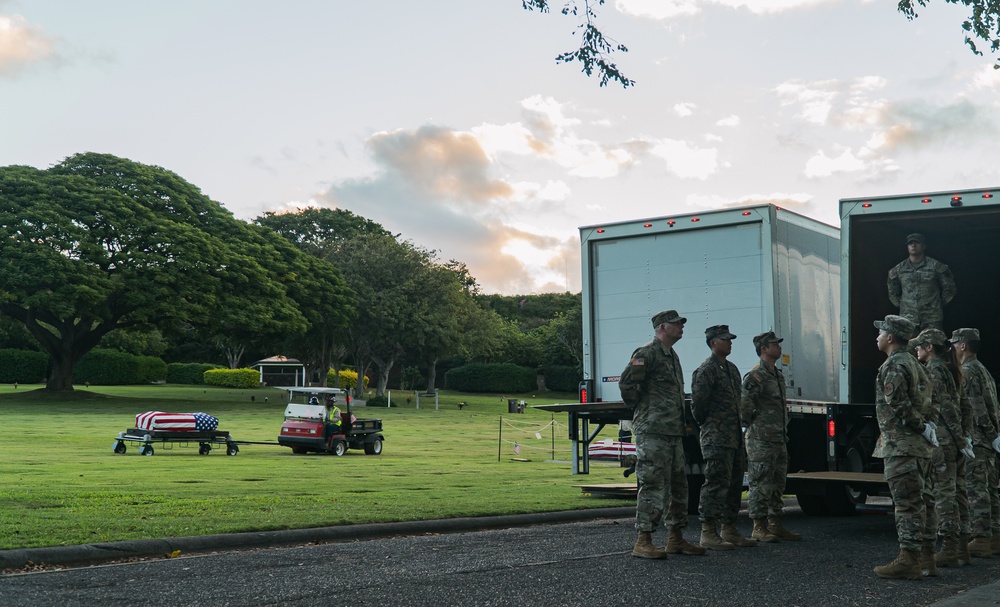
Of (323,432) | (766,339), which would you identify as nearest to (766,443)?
(766,339)

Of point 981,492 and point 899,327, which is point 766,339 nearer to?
point 899,327

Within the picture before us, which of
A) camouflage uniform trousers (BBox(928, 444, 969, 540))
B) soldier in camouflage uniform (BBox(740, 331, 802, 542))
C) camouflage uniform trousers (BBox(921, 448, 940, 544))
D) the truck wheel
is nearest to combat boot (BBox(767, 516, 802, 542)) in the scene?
soldier in camouflage uniform (BBox(740, 331, 802, 542))

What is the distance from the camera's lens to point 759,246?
11.7m

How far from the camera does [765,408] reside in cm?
1023

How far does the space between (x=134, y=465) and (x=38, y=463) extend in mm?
1633

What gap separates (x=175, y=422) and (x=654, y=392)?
1724 centimetres

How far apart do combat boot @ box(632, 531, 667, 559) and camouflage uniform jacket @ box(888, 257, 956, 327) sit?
194 inches

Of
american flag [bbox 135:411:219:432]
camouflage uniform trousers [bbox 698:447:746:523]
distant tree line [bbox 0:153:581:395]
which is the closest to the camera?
camouflage uniform trousers [bbox 698:447:746:523]

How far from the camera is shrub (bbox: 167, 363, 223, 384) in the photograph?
73250mm

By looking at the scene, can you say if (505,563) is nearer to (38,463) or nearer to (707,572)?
(707,572)

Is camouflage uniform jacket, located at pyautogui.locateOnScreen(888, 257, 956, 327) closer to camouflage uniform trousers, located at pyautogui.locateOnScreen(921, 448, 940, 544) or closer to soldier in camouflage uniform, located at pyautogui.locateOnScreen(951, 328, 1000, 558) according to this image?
soldier in camouflage uniform, located at pyautogui.locateOnScreen(951, 328, 1000, 558)

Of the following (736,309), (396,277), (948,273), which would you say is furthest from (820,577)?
(396,277)

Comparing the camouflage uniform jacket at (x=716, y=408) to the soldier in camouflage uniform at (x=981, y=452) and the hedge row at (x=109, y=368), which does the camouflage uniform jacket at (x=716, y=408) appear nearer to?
the soldier in camouflage uniform at (x=981, y=452)

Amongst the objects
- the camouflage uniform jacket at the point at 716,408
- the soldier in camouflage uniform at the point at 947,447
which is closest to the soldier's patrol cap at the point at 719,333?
the camouflage uniform jacket at the point at 716,408
